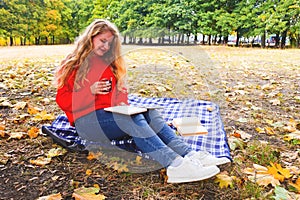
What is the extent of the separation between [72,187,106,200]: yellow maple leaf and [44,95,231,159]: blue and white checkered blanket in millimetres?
439

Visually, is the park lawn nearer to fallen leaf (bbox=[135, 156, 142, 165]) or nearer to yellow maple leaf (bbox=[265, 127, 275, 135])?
yellow maple leaf (bbox=[265, 127, 275, 135])

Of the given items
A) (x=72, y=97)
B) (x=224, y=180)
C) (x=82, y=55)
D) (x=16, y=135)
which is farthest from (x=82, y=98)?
(x=224, y=180)

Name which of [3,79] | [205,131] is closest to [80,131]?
[205,131]

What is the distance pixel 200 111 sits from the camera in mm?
2607

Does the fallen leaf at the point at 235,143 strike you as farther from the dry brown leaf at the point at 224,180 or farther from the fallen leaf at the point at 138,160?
the fallen leaf at the point at 138,160

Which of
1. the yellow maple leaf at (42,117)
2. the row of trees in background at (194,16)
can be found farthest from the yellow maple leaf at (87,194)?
the row of trees in background at (194,16)

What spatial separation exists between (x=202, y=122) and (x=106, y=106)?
2.91 feet

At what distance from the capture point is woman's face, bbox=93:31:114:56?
1.89 metres

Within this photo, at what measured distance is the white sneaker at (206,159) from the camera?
→ 158 centimetres

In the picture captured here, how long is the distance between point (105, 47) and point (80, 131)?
607mm

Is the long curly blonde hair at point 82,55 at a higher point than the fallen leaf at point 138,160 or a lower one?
higher

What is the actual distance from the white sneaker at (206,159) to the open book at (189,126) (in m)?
0.41

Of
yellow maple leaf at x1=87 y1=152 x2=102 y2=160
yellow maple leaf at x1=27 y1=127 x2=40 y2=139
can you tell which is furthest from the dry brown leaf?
yellow maple leaf at x1=27 y1=127 x2=40 y2=139

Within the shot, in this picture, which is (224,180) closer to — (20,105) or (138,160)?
(138,160)
